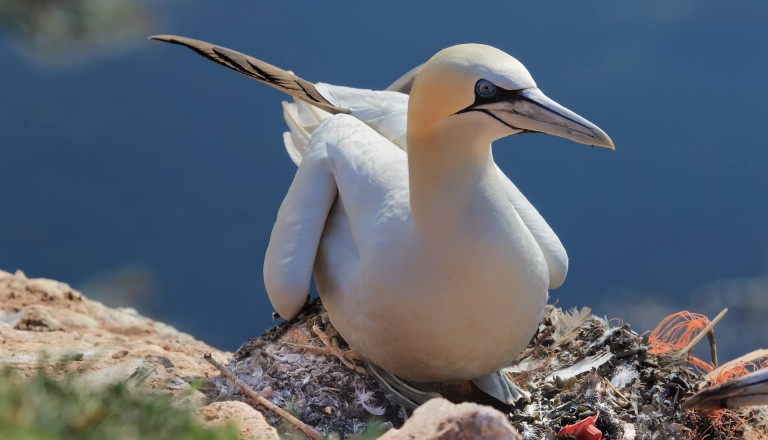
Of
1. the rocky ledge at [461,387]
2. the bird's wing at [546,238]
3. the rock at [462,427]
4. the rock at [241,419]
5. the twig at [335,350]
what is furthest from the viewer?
the twig at [335,350]

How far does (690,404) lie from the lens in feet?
10.9

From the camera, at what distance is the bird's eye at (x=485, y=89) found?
A: 3297 millimetres

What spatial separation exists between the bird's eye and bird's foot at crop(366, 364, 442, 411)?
1.25 m

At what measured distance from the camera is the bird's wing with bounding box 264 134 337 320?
398cm

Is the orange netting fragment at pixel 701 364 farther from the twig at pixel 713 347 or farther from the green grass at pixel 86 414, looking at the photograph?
the green grass at pixel 86 414

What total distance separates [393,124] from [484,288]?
1.15 m

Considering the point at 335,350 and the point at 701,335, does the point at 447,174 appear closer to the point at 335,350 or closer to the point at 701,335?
the point at 335,350

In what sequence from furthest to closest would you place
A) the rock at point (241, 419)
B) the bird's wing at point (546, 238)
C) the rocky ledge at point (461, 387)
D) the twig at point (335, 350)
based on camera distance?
the twig at point (335, 350)
the bird's wing at point (546, 238)
the rocky ledge at point (461, 387)
the rock at point (241, 419)

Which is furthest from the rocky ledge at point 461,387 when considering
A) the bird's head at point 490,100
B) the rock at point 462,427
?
the rock at point 462,427

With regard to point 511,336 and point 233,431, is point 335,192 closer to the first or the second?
point 511,336

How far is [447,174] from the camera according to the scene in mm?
3479

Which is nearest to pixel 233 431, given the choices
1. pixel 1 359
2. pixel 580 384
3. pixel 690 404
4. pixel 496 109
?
pixel 496 109

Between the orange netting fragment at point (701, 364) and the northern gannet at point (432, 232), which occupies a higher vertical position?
the northern gannet at point (432, 232)

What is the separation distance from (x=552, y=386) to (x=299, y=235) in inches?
47.4
